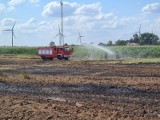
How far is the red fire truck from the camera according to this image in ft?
212

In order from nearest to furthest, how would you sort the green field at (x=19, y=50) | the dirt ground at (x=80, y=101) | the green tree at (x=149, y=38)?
1. the dirt ground at (x=80, y=101)
2. the green field at (x=19, y=50)
3. the green tree at (x=149, y=38)

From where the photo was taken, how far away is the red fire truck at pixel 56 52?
212 feet

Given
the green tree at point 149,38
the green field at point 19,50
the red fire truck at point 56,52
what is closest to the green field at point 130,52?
the red fire truck at point 56,52

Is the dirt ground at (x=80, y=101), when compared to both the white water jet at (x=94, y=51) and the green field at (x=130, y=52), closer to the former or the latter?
the white water jet at (x=94, y=51)

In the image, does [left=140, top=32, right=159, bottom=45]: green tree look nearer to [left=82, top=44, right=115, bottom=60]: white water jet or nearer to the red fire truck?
[left=82, top=44, right=115, bottom=60]: white water jet

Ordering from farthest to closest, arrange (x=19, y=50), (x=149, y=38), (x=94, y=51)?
(x=149, y=38), (x=19, y=50), (x=94, y=51)

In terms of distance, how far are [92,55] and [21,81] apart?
52182 millimetres

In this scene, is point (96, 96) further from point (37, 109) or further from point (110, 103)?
point (37, 109)

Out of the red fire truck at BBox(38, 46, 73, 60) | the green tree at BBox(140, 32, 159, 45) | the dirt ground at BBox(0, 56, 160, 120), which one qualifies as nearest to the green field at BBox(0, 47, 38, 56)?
the red fire truck at BBox(38, 46, 73, 60)

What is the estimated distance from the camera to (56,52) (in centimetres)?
6500

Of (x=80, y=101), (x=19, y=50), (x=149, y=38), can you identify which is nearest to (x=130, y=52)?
(x=19, y=50)

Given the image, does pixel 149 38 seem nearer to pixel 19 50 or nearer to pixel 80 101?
pixel 19 50

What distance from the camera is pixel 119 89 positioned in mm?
19922

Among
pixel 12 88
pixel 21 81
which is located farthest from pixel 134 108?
pixel 21 81
